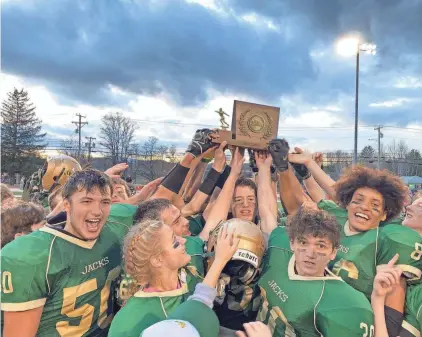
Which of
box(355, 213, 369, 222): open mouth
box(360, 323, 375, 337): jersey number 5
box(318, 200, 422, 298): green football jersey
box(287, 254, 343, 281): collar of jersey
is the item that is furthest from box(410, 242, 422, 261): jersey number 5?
box(360, 323, 375, 337): jersey number 5

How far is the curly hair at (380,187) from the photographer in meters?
3.24

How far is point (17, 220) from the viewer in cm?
340

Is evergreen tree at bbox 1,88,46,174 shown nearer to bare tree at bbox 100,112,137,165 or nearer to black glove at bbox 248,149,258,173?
bare tree at bbox 100,112,137,165

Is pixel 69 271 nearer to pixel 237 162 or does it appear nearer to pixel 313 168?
pixel 237 162

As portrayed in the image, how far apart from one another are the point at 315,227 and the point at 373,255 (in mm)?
623

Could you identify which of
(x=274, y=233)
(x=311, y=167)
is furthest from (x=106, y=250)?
(x=311, y=167)

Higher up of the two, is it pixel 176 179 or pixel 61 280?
pixel 176 179

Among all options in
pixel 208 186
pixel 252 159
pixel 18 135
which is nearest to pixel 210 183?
pixel 208 186

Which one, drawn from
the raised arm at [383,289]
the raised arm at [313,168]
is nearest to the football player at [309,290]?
the raised arm at [383,289]

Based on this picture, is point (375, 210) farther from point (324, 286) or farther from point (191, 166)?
point (191, 166)

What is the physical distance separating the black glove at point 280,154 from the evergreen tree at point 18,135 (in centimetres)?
4725

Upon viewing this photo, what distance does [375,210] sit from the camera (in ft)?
10.3

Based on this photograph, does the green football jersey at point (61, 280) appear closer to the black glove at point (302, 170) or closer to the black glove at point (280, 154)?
the black glove at point (280, 154)

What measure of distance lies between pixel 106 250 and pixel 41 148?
53.3 m
